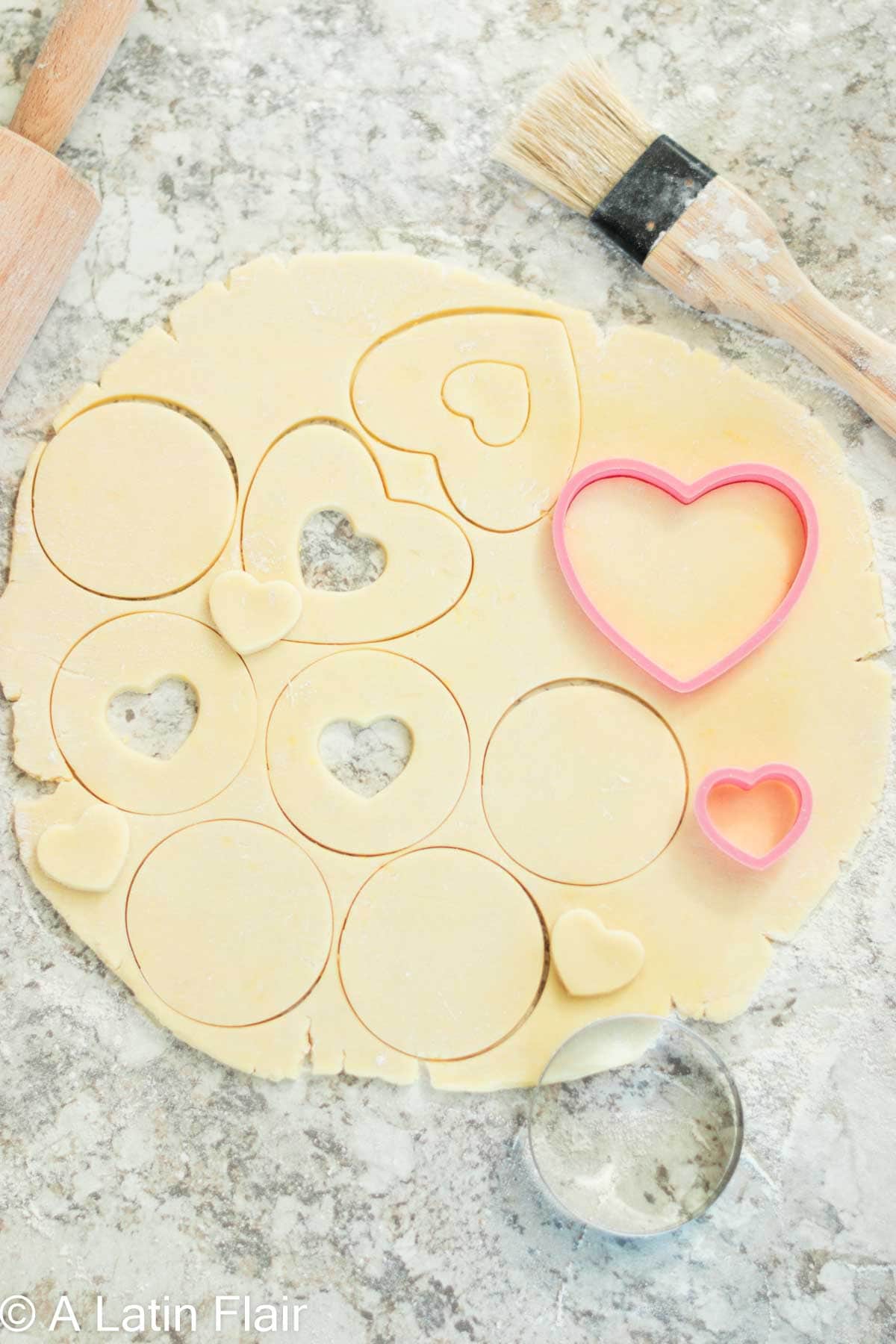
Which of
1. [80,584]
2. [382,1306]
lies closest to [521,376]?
[80,584]

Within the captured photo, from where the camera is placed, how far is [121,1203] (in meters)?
1.14

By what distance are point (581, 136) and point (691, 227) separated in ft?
0.46

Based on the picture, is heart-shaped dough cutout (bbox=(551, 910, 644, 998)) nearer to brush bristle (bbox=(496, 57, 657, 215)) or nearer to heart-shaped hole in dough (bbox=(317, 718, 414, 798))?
heart-shaped hole in dough (bbox=(317, 718, 414, 798))

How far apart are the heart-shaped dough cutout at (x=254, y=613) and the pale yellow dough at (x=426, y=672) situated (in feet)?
0.06

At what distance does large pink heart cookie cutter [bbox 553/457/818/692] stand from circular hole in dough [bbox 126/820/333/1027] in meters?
0.37

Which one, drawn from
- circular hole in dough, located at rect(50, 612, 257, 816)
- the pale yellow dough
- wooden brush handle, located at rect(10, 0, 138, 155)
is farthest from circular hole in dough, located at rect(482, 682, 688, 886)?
wooden brush handle, located at rect(10, 0, 138, 155)

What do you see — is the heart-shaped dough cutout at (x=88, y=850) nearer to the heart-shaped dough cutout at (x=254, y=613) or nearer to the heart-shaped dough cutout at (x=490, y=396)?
the heart-shaped dough cutout at (x=254, y=613)

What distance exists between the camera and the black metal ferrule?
1.11 meters

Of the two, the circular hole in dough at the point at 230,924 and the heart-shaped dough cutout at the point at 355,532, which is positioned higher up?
the heart-shaped dough cutout at the point at 355,532

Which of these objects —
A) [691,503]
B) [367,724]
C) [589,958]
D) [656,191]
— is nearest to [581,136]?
[656,191]

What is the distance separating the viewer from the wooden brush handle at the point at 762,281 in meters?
1.11

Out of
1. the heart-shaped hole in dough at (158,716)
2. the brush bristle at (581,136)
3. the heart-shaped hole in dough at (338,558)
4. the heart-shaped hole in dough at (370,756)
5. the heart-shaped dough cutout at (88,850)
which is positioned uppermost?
the brush bristle at (581,136)

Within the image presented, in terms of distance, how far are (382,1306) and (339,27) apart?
1.28 metres

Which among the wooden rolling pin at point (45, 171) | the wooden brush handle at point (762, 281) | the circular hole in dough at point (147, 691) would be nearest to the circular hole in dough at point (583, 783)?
the circular hole in dough at point (147, 691)
